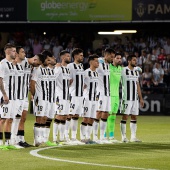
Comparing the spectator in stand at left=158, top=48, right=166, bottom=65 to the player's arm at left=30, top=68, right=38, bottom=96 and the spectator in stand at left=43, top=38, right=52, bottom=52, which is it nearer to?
the spectator in stand at left=43, top=38, right=52, bottom=52

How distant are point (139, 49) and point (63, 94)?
17.0 m

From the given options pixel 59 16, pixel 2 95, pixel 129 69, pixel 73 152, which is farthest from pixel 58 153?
pixel 59 16

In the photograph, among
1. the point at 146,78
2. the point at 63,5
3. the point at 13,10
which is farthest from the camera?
the point at 13,10

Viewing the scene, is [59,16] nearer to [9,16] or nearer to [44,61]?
[9,16]

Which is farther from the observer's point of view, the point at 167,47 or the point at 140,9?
the point at 167,47

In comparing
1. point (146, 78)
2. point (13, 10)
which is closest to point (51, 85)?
point (146, 78)

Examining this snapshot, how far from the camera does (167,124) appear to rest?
2516 centimetres

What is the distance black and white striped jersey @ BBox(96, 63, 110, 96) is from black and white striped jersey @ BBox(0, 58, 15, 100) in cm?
295

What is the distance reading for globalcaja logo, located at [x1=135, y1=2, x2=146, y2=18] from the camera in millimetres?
33344

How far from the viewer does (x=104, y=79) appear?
18625 millimetres

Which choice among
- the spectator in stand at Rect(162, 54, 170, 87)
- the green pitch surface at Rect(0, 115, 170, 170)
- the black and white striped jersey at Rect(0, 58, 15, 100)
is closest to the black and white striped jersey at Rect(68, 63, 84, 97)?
the green pitch surface at Rect(0, 115, 170, 170)

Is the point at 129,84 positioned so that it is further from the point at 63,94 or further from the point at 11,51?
the point at 11,51

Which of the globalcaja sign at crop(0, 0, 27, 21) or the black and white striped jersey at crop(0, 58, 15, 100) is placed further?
the globalcaja sign at crop(0, 0, 27, 21)

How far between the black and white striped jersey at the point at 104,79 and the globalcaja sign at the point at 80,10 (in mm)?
15060
